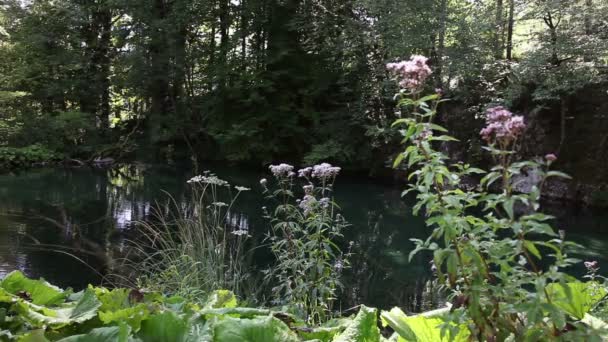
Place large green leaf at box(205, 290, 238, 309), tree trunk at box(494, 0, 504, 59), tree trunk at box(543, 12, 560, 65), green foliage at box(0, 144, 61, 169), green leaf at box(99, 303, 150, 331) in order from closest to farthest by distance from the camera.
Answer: green leaf at box(99, 303, 150, 331)
large green leaf at box(205, 290, 238, 309)
tree trunk at box(543, 12, 560, 65)
tree trunk at box(494, 0, 504, 59)
green foliage at box(0, 144, 61, 169)

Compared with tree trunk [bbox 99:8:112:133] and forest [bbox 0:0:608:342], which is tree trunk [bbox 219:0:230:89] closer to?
forest [bbox 0:0:608:342]

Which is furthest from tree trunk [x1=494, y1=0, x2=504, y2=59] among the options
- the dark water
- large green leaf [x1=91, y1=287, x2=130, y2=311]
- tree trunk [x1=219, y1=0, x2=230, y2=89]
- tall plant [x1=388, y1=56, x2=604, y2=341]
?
large green leaf [x1=91, y1=287, x2=130, y2=311]

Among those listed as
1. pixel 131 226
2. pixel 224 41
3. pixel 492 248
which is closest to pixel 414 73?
pixel 492 248

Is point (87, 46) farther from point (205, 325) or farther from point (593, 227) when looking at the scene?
point (205, 325)

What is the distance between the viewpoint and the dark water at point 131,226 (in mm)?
4961

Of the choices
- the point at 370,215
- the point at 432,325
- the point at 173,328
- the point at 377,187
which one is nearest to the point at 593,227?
the point at 370,215

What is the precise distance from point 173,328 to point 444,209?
0.67 m

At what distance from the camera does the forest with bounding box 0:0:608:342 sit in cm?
123

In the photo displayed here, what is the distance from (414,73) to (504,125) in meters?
0.23

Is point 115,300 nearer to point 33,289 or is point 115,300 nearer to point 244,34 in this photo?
point 33,289

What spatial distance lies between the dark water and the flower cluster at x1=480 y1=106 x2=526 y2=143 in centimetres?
347

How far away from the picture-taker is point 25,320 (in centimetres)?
132

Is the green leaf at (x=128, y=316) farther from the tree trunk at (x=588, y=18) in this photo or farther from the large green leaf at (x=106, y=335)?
the tree trunk at (x=588, y=18)

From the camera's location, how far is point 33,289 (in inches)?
60.4
